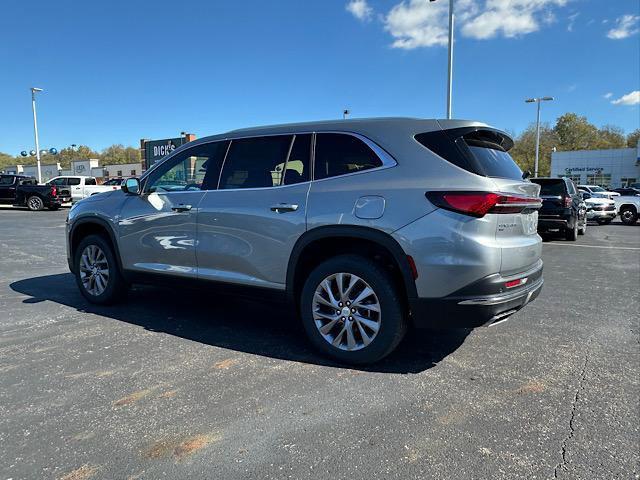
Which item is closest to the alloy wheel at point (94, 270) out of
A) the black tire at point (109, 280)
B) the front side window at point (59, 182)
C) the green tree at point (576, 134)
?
the black tire at point (109, 280)

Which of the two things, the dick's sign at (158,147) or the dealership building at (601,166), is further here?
the dealership building at (601,166)

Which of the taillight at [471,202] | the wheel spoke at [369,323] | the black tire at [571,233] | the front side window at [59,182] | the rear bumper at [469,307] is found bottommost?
the black tire at [571,233]

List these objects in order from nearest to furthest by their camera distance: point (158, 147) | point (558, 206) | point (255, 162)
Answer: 1. point (255, 162)
2. point (558, 206)
3. point (158, 147)

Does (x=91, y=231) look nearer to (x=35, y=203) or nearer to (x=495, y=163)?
(x=495, y=163)

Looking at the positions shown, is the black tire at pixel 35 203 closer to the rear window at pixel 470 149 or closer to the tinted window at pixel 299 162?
the tinted window at pixel 299 162

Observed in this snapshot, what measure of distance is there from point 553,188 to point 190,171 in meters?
10.6

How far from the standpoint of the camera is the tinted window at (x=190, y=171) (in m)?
4.48

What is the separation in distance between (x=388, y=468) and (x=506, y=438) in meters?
0.77

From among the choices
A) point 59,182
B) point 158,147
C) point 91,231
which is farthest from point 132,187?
point 158,147

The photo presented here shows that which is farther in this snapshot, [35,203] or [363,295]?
[35,203]

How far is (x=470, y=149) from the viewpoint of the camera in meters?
3.38

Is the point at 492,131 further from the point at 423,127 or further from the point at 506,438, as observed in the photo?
the point at 506,438

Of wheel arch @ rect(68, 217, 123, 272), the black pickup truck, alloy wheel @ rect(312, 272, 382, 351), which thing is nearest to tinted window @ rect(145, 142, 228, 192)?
wheel arch @ rect(68, 217, 123, 272)

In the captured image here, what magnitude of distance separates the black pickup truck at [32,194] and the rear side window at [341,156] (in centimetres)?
2389
